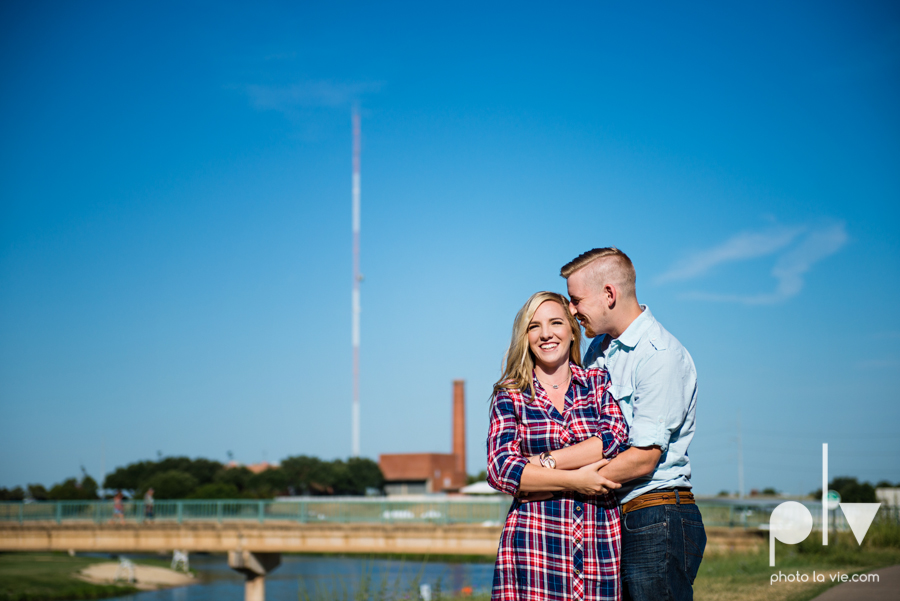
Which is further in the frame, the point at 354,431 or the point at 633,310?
the point at 354,431

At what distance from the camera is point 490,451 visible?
316 centimetres

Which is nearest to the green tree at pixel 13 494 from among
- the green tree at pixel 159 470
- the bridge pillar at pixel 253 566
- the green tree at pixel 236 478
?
the green tree at pixel 159 470

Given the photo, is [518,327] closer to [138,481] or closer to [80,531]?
→ [80,531]

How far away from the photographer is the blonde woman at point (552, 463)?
297cm

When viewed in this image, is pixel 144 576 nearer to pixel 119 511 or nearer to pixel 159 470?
pixel 159 470

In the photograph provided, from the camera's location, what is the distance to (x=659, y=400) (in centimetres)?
311

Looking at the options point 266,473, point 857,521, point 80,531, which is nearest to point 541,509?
point 857,521

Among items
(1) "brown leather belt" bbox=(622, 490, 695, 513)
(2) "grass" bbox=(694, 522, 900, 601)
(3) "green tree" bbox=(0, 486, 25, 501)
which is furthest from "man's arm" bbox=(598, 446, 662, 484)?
(3) "green tree" bbox=(0, 486, 25, 501)

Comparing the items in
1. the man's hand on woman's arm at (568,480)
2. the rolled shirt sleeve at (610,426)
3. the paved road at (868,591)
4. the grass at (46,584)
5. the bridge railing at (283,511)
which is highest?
the rolled shirt sleeve at (610,426)

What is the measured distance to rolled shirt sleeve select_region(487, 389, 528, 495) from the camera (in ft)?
9.85

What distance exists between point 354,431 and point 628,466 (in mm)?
49278

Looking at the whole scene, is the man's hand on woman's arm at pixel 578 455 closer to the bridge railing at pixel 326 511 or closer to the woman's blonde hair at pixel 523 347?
the woman's blonde hair at pixel 523 347

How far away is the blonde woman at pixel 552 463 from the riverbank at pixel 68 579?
36686 millimetres

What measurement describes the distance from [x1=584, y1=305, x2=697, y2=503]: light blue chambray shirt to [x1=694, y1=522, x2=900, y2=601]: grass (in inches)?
210
